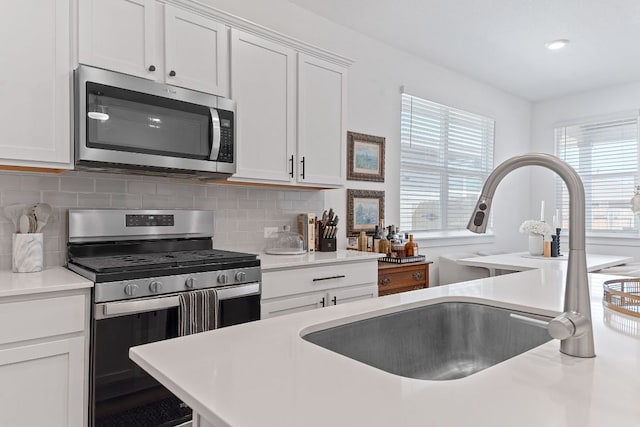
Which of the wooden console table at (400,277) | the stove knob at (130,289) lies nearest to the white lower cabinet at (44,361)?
the stove knob at (130,289)

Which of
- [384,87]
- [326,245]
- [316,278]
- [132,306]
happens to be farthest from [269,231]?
[384,87]

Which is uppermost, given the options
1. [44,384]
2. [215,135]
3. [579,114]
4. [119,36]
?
[579,114]

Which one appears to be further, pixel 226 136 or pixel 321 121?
pixel 321 121

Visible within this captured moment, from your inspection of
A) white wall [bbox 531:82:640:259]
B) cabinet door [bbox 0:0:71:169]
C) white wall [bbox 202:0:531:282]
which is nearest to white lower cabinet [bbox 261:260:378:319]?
white wall [bbox 202:0:531:282]

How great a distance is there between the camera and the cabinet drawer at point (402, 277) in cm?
332

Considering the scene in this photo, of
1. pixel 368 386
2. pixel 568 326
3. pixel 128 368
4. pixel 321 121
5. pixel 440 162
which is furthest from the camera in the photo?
pixel 440 162

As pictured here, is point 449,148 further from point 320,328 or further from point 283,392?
point 283,392

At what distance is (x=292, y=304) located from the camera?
259 centimetres

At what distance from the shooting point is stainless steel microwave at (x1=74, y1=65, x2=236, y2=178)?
6.72 feet

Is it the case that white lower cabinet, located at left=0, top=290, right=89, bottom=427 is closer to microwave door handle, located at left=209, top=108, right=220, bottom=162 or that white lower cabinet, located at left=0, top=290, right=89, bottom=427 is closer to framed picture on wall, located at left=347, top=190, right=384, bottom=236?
microwave door handle, located at left=209, top=108, right=220, bottom=162

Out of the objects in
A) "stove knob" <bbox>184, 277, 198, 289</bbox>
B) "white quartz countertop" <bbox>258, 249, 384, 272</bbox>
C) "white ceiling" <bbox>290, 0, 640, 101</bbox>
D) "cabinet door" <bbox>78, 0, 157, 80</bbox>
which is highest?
"white ceiling" <bbox>290, 0, 640, 101</bbox>

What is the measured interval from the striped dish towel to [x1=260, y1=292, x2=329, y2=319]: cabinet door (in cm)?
37

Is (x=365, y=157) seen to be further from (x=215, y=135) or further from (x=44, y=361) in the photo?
(x=44, y=361)

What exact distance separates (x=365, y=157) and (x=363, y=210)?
467 millimetres
